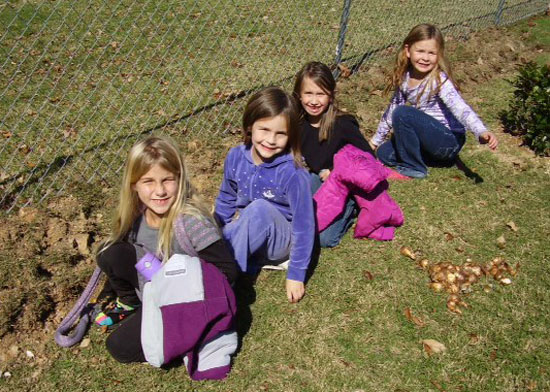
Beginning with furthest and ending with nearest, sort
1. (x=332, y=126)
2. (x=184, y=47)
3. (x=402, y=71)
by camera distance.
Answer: (x=184, y=47)
(x=402, y=71)
(x=332, y=126)

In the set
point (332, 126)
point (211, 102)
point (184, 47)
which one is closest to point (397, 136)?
point (332, 126)

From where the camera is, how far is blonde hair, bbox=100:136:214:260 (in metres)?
2.32

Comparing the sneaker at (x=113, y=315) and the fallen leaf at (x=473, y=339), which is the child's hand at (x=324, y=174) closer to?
the fallen leaf at (x=473, y=339)

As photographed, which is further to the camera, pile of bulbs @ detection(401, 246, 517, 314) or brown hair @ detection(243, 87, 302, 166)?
pile of bulbs @ detection(401, 246, 517, 314)

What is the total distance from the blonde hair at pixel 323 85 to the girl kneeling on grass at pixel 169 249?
1.26 m

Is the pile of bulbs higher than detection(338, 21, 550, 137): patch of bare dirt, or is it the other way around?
detection(338, 21, 550, 137): patch of bare dirt

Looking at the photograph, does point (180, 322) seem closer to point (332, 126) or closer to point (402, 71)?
point (332, 126)

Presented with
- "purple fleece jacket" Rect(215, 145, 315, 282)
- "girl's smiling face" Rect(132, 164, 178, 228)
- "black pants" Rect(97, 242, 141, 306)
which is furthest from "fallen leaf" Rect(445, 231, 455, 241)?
"black pants" Rect(97, 242, 141, 306)

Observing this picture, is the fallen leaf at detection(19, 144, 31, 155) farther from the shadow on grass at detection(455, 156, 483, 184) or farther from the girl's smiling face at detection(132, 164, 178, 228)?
the shadow on grass at detection(455, 156, 483, 184)

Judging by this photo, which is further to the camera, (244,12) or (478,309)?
(244,12)

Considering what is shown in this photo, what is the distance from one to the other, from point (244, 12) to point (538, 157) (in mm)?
5506

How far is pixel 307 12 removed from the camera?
26.4ft

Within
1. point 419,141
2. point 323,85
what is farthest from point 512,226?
point 323,85

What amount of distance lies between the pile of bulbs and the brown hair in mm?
1176
